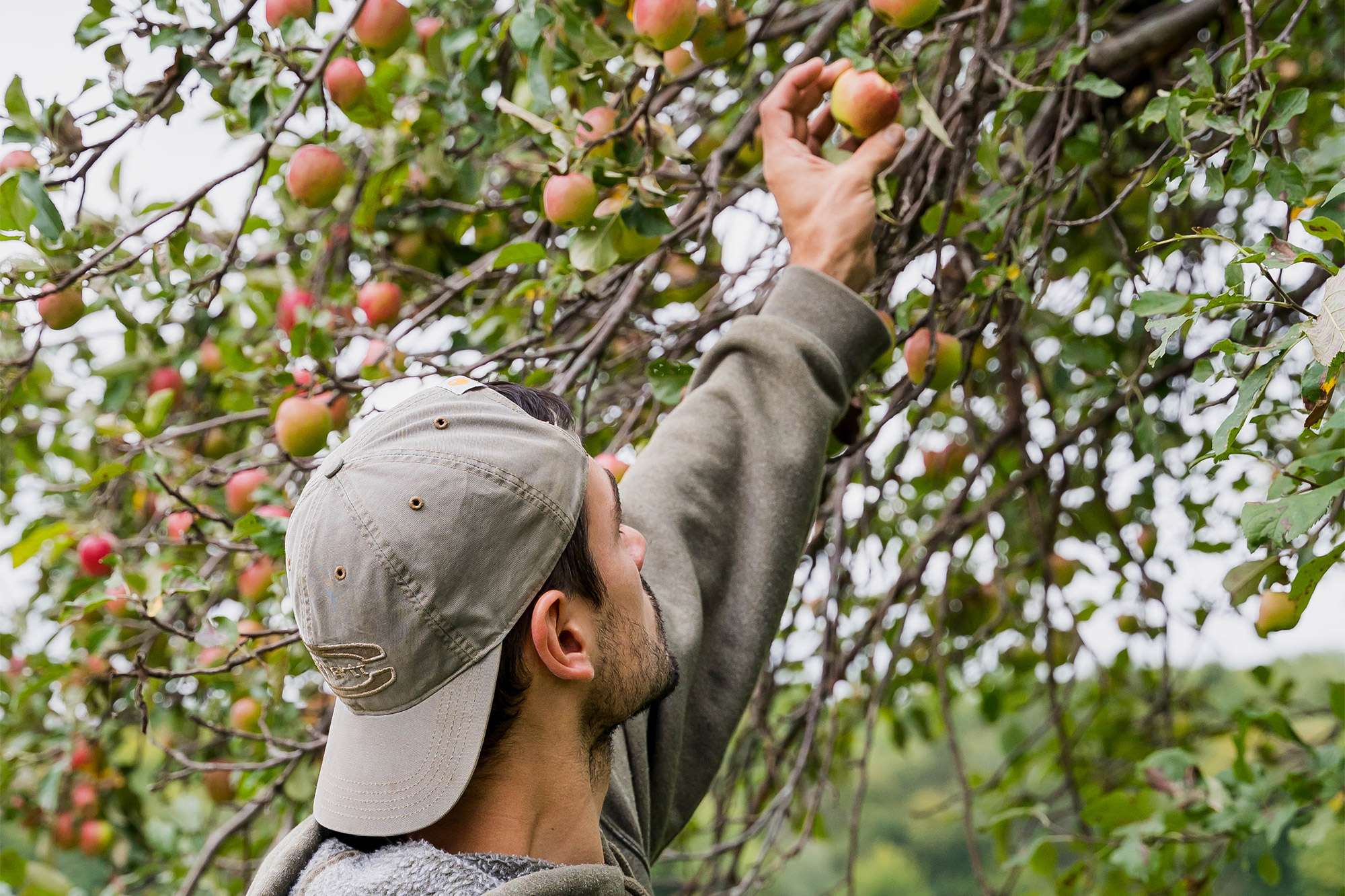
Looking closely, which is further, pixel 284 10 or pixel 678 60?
pixel 678 60

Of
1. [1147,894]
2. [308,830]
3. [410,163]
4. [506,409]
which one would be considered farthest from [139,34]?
[1147,894]

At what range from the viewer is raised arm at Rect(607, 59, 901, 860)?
1.29 m

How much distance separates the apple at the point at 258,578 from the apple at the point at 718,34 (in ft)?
2.98

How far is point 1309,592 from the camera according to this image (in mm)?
1065

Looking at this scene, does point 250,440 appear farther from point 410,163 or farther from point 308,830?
point 308,830

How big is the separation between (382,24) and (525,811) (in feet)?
3.50

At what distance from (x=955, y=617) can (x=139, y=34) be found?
5.88ft

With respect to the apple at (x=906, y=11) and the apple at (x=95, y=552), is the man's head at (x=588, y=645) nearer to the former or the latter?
the apple at (x=906, y=11)

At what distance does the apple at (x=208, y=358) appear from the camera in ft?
6.97

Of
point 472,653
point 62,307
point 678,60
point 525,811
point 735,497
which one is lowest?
point 525,811

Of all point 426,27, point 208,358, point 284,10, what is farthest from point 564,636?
point 208,358

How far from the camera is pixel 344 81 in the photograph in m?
1.58

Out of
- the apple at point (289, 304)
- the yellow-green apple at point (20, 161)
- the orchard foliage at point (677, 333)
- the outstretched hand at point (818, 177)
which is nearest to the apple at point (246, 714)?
the orchard foliage at point (677, 333)

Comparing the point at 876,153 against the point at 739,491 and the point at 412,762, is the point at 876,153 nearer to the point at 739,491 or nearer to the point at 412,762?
the point at 739,491
